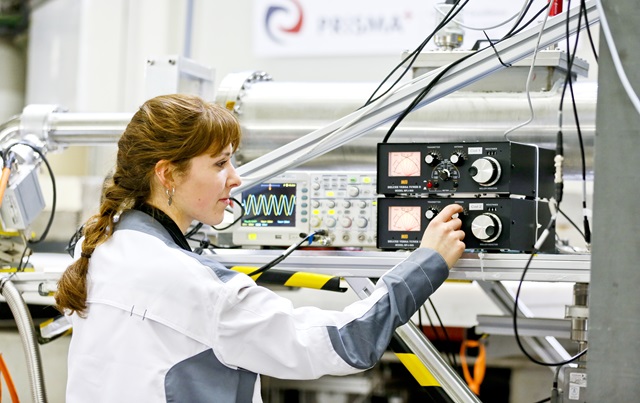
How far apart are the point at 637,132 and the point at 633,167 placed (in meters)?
0.05

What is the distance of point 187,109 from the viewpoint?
1644 mm

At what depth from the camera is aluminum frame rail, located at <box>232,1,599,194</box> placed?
6.10ft

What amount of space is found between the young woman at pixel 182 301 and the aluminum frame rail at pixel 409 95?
1.28ft

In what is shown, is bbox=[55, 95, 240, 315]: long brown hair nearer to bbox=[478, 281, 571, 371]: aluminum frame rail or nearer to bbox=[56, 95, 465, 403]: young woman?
bbox=[56, 95, 465, 403]: young woman

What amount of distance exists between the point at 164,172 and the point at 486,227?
631mm

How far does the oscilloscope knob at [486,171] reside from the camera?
5.95 feet

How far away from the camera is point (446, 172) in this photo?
1.85 metres

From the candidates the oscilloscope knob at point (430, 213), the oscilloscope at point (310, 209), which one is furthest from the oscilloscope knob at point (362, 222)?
the oscilloscope knob at point (430, 213)

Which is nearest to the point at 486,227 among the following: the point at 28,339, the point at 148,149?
the point at 148,149

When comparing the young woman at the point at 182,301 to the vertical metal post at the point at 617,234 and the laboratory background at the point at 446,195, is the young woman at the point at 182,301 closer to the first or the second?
the laboratory background at the point at 446,195

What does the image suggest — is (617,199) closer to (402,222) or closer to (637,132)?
(637,132)

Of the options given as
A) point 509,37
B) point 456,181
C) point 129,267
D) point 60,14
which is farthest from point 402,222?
point 60,14

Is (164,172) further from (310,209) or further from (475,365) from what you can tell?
(475,365)

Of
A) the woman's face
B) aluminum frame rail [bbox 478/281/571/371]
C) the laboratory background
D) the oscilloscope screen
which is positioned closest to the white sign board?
the laboratory background
